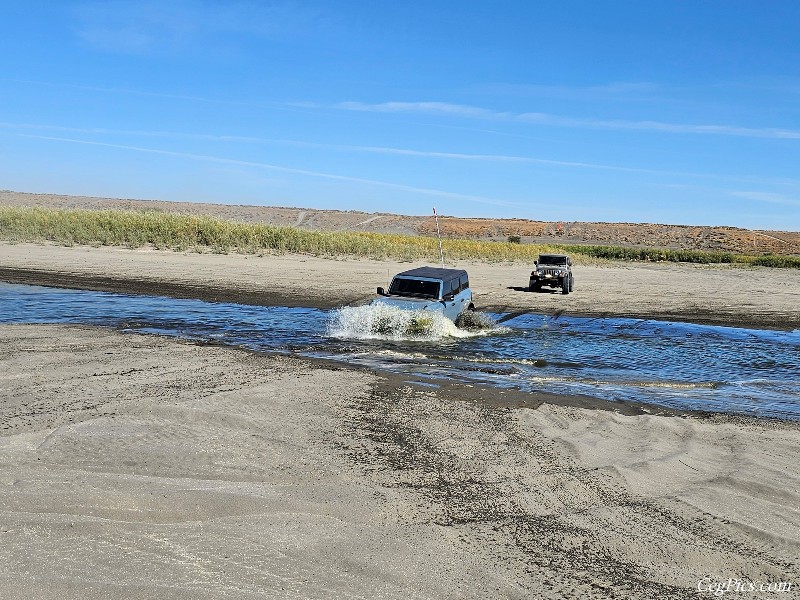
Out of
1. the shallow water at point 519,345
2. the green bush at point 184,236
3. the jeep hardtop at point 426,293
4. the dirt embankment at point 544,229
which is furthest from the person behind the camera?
the dirt embankment at point 544,229

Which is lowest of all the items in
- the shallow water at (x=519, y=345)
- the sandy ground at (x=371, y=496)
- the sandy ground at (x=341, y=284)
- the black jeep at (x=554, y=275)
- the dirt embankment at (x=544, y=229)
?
the sandy ground at (x=371, y=496)

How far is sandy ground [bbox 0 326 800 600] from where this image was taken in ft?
15.2

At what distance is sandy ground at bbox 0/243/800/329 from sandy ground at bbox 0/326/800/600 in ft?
46.8

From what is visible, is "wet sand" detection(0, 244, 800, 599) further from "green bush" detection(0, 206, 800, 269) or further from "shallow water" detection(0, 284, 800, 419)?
"green bush" detection(0, 206, 800, 269)

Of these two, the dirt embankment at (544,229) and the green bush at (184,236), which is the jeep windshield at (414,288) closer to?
the green bush at (184,236)

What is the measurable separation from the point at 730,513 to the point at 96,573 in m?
4.81

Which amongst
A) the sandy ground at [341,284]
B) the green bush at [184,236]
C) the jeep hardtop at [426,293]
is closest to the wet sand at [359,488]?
the jeep hardtop at [426,293]

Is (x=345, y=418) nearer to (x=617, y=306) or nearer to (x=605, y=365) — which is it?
(x=605, y=365)

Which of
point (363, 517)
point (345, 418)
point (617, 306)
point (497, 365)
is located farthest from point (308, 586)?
point (617, 306)

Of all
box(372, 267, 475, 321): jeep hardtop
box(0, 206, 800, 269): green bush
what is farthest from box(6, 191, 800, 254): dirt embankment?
box(372, 267, 475, 321): jeep hardtop

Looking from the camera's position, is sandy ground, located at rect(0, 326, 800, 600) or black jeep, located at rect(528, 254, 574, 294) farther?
black jeep, located at rect(528, 254, 574, 294)

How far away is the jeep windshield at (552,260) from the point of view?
3030cm

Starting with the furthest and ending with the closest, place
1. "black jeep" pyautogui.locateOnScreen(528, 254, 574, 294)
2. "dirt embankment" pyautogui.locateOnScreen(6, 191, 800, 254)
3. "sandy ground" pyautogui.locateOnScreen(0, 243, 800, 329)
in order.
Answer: "dirt embankment" pyautogui.locateOnScreen(6, 191, 800, 254)
"black jeep" pyautogui.locateOnScreen(528, 254, 574, 294)
"sandy ground" pyautogui.locateOnScreen(0, 243, 800, 329)

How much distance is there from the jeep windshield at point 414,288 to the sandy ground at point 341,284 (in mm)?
5683
